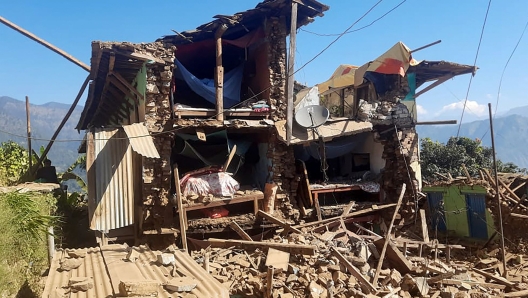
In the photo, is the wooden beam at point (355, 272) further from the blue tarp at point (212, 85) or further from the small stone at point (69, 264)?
the blue tarp at point (212, 85)

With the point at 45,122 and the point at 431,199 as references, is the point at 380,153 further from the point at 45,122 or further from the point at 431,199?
the point at 45,122

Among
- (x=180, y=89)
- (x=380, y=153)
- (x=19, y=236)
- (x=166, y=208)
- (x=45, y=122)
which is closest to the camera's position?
(x=19, y=236)

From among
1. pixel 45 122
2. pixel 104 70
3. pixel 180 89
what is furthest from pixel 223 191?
A: pixel 45 122

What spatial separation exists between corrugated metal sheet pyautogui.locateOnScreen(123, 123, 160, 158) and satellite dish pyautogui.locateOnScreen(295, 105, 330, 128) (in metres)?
4.70

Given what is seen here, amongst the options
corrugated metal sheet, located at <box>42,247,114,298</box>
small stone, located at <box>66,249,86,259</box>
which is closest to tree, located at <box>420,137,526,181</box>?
small stone, located at <box>66,249,86,259</box>

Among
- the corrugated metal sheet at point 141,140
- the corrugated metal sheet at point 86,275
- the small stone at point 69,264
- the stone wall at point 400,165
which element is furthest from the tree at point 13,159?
the stone wall at point 400,165

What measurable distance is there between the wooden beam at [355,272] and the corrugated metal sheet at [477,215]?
6892 millimetres

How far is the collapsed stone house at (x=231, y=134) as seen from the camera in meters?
10.1

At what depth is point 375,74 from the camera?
46.3 feet

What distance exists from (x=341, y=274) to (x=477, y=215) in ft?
24.1

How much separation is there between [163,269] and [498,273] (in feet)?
30.9

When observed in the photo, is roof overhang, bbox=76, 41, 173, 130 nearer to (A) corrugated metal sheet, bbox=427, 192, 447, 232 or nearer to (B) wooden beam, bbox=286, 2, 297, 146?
(B) wooden beam, bbox=286, 2, 297, 146

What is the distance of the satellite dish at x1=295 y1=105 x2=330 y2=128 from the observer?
11938 millimetres

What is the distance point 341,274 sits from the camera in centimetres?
807
